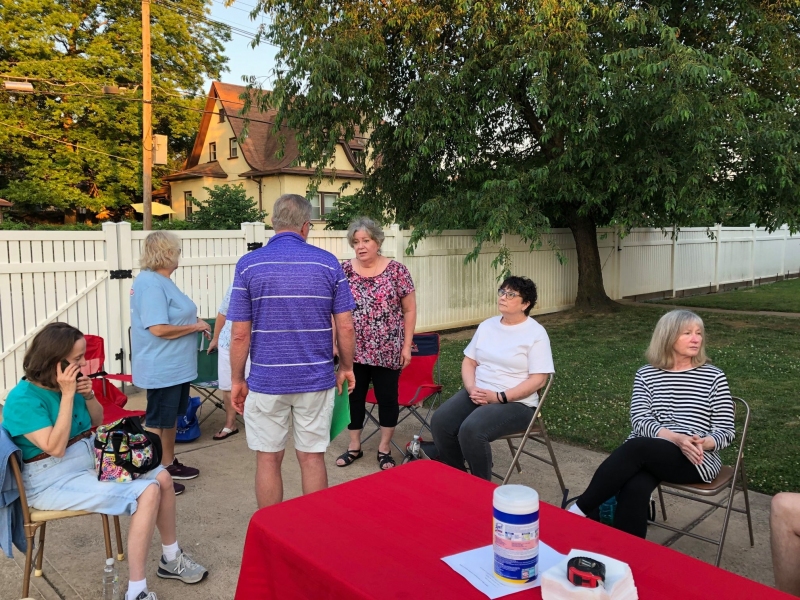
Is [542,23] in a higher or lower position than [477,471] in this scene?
higher

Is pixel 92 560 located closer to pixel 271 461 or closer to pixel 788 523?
pixel 271 461

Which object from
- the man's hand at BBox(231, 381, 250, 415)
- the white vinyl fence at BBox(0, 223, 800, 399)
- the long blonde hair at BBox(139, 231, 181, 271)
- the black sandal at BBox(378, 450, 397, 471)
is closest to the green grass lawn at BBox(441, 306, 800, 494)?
the white vinyl fence at BBox(0, 223, 800, 399)

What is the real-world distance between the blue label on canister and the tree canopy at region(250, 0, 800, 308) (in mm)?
7924

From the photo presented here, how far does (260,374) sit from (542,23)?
7.87 m

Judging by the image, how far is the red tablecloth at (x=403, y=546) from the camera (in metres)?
1.59

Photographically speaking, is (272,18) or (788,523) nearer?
(788,523)

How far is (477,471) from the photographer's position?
369 centimetres

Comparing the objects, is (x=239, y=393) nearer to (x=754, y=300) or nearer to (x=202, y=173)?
(x=754, y=300)

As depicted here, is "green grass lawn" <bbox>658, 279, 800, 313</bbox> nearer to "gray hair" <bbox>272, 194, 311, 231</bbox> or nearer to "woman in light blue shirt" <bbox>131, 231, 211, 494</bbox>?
"woman in light blue shirt" <bbox>131, 231, 211, 494</bbox>

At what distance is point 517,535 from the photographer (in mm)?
1576

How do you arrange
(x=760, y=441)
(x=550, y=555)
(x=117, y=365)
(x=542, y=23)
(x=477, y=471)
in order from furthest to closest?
(x=542, y=23)
(x=117, y=365)
(x=760, y=441)
(x=477, y=471)
(x=550, y=555)

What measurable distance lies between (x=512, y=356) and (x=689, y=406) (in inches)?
40.4

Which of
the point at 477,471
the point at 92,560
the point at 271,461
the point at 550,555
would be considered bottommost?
the point at 92,560

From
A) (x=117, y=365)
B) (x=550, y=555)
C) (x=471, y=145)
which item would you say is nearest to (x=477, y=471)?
(x=550, y=555)
